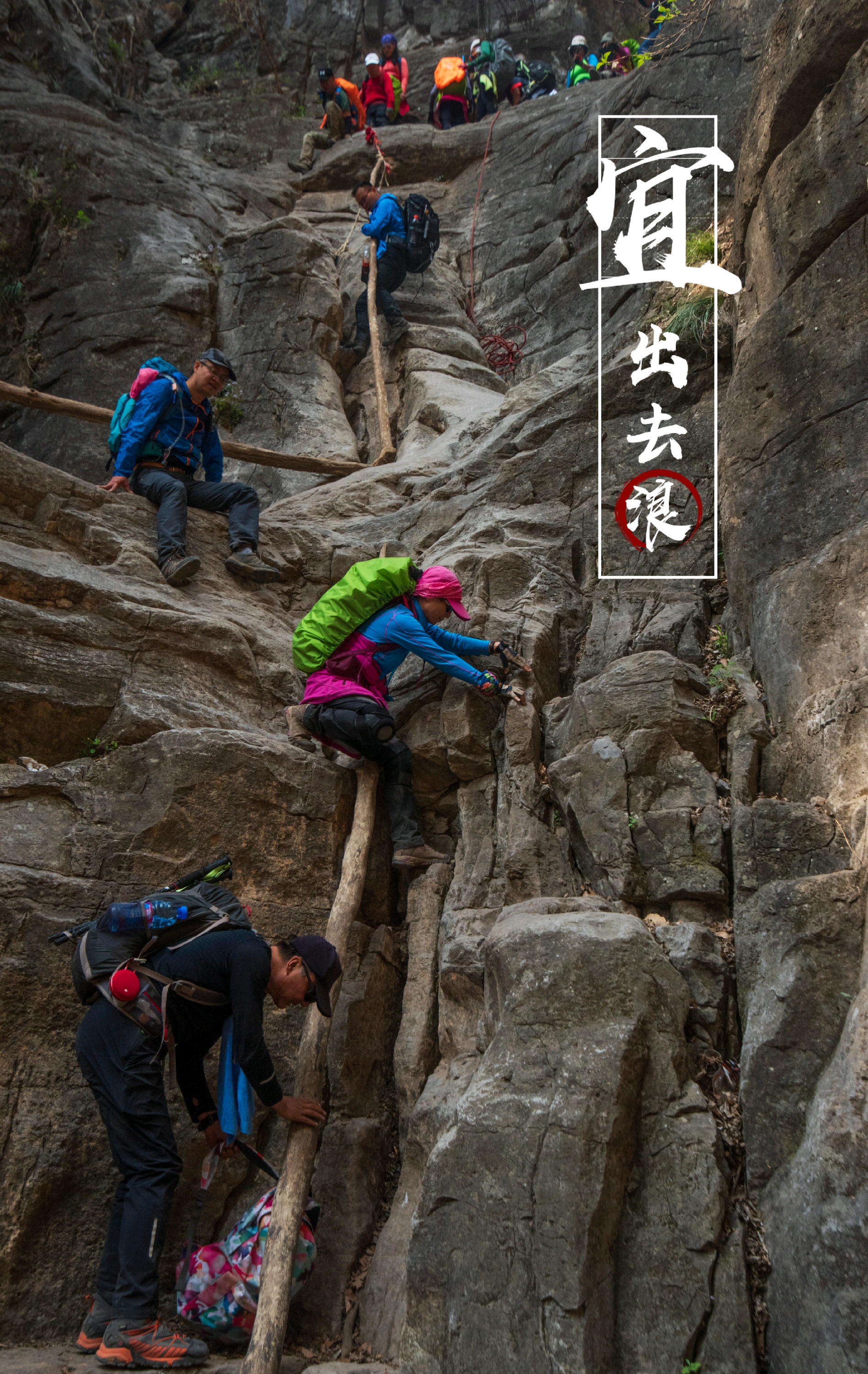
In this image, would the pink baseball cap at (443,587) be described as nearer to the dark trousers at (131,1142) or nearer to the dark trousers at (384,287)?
the dark trousers at (131,1142)

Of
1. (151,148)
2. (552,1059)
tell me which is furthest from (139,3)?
(552,1059)

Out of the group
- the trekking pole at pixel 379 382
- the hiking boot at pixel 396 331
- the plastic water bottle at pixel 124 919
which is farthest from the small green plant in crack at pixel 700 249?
the plastic water bottle at pixel 124 919

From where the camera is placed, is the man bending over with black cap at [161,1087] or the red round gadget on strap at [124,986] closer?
the man bending over with black cap at [161,1087]

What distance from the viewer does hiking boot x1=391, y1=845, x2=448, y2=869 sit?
6.51 m

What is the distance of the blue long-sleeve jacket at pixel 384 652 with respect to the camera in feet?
22.2

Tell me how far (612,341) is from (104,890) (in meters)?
7.24

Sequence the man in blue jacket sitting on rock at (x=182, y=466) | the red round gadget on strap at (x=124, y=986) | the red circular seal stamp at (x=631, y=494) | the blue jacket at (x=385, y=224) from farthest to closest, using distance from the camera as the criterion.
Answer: the blue jacket at (x=385, y=224) → the man in blue jacket sitting on rock at (x=182, y=466) → the red circular seal stamp at (x=631, y=494) → the red round gadget on strap at (x=124, y=986)

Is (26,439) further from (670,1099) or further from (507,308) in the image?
(670,1099)

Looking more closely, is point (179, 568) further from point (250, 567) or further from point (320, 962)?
point (320, 962)

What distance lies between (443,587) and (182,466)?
2.96m

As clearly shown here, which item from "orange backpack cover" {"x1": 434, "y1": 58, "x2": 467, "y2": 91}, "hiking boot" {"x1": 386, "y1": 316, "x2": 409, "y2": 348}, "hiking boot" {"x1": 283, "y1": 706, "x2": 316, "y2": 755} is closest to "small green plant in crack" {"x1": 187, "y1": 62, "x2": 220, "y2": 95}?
"orange backpack cover" {"x1": 434, "y1": 58, "x2": 467, "y2": 91}

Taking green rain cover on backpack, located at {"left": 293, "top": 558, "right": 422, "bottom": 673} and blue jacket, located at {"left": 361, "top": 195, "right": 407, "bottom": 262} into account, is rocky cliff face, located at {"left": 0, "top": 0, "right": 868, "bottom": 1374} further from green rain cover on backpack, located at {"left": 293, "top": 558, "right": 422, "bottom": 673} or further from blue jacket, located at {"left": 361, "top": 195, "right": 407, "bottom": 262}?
blue jacket, located at {"left": 361, "top": 195, "right": 407, "bottom": 262}

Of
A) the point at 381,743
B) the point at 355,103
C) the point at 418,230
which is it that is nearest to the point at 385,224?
the point at 418,230

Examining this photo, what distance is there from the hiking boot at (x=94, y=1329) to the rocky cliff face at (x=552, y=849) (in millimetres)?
371
